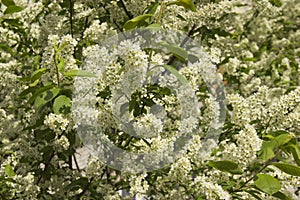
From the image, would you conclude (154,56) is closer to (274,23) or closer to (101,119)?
(101,119)

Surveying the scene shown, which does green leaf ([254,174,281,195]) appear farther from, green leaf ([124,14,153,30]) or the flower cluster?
green leaf ([124,14,153,30])

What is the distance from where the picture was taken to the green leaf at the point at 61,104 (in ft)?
8.05

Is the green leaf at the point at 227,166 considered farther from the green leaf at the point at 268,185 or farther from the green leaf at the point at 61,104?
the green leaf at the point at 61,104

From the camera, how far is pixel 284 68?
523 cm

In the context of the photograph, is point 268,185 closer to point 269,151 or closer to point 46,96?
point 269,151

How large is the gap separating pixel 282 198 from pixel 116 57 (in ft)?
3.99

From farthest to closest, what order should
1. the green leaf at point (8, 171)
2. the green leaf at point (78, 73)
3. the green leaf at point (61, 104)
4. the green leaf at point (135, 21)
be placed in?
the green leaf at point (8, 171) → the green leaf at point (61, 104) → the green leaf at point (78, 73) → the green leaf at point (135, 21)

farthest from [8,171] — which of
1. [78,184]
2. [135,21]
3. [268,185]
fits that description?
[268,185]

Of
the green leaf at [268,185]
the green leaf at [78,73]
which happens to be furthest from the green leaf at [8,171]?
the green leaf at [268,185]

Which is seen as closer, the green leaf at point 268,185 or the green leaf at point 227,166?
the green leaf at point 268,185

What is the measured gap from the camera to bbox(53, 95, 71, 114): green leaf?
96.6 inches

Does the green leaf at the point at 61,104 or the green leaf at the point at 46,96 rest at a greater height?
the green leaf at the point at 46,96

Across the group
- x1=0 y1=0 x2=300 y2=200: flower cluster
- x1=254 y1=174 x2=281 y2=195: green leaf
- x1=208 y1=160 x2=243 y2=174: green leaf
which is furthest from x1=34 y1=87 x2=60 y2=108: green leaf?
x1=254 y1=174 x2=281 y2=195: green leaf

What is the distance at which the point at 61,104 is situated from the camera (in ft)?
8.07
